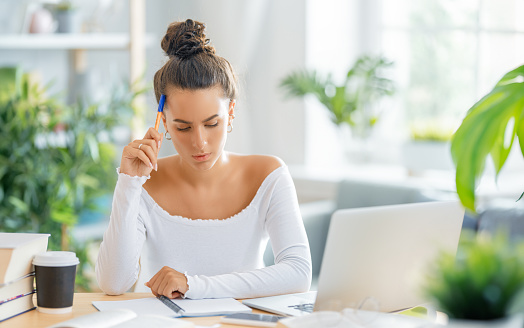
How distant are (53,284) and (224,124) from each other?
1.91ft

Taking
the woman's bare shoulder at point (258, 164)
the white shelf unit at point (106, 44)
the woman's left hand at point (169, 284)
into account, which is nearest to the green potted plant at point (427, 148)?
the white shelf unit at point (106, 44)

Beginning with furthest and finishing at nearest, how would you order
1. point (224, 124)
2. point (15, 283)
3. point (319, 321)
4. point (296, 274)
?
point (224, 124)
point (296, 274)
point (15, 283)
point (319, 321)

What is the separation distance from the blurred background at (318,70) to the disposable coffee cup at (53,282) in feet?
5.70

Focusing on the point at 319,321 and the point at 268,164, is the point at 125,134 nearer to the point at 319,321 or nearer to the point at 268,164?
the point at 268,164

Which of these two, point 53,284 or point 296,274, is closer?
point 53,284

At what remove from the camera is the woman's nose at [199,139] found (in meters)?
1.68

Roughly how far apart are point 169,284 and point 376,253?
1.43ft

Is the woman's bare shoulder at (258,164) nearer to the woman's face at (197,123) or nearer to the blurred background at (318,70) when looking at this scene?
the woman's face at (197,123)

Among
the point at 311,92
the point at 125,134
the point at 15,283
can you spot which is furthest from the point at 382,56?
the point at 15,283

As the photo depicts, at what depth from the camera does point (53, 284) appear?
1365 millimetres

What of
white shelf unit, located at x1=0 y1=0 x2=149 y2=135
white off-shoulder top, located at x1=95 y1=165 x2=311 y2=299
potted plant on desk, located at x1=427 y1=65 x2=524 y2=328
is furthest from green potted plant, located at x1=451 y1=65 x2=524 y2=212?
white shelf unit, located at x1=0 y1=0 x2=149 y2=135

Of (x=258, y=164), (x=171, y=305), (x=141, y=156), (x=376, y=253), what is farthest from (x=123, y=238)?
(x=376, y=253)

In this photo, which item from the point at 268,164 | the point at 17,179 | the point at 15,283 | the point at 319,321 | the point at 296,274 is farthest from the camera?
the point at 17,179

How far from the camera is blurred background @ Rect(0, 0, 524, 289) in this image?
3293 mm
